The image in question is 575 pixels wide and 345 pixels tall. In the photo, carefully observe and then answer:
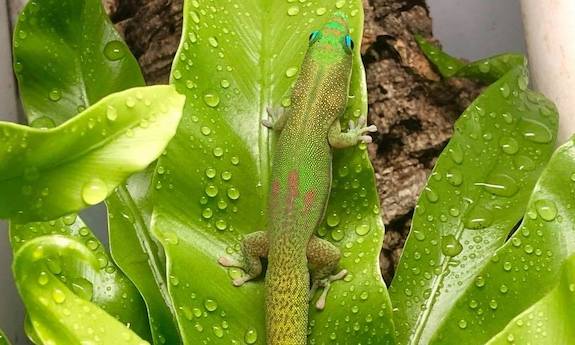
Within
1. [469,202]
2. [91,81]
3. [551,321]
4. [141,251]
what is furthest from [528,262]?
[91,81]

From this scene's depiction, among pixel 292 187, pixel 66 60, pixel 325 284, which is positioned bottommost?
pixel 325 284

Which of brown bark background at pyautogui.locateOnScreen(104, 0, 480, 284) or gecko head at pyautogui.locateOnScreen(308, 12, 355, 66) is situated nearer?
gecko head at pyautogui.locateOnScreen(308, 12, 355, 66)

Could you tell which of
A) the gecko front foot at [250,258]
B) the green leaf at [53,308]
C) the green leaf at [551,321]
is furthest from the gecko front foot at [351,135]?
the green leaf at [53,308]

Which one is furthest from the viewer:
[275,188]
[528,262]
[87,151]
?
[275,188]

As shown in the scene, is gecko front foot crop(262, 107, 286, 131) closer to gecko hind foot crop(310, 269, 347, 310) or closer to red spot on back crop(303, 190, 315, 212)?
red spot on back crop(303, 190, 315, 212)

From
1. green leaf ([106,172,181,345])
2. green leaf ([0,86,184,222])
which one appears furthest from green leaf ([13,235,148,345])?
green leaf ([106,172,181,345])

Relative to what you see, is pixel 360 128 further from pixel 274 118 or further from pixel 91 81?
pixel 91 81

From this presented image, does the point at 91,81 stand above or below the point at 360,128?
above
